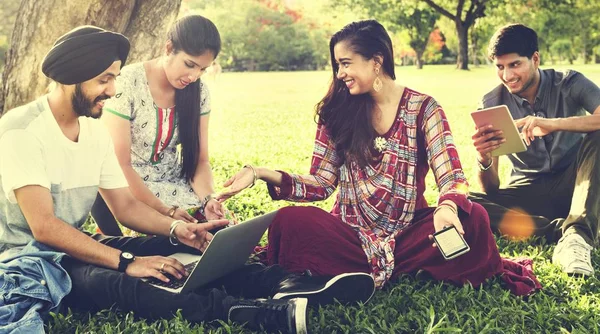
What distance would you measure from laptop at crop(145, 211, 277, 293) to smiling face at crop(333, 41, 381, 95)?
2.78 ft

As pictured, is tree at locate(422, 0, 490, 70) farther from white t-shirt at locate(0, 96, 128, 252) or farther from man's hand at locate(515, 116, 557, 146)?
white t-shirt at locate(0, 96, 128, 252)

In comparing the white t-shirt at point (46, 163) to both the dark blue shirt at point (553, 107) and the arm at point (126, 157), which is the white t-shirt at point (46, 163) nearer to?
the arm at point (126, 157)

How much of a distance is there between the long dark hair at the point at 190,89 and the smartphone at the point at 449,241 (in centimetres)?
163

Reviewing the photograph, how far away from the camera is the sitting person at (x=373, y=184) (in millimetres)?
3777

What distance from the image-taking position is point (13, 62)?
19.5 ft

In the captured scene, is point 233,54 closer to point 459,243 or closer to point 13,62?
point 13,62

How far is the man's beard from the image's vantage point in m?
3.38

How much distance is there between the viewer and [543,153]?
505cm

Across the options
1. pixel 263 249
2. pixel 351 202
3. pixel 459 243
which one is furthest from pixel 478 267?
pixel 263 249

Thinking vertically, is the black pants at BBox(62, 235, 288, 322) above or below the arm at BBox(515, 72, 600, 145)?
below

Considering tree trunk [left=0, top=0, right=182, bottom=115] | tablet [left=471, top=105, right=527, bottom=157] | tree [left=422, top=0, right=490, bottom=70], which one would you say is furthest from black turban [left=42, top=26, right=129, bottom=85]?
tree [left=422, top=0, right=490, bottom=70]

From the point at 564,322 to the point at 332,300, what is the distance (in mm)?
1127

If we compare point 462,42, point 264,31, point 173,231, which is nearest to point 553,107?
point 173,231

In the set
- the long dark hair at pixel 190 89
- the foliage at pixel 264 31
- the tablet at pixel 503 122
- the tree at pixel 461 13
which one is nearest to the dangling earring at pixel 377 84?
the tablet at pixel 503 122
